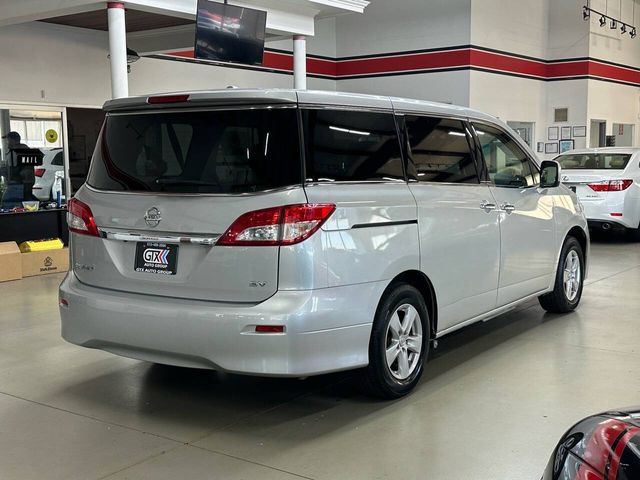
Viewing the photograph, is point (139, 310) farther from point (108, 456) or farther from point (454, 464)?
point (454, 464)

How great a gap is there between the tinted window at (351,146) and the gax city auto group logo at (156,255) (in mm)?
841

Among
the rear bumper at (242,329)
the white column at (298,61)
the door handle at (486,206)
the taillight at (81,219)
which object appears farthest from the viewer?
the white column at (298,61)

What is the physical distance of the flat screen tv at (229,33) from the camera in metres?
8.41

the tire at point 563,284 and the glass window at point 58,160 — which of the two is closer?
the tire at point 563,284

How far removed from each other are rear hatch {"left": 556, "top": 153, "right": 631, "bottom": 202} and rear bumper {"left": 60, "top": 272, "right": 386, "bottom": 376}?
25.7 ft

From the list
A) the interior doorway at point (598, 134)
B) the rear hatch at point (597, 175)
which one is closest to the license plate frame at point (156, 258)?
the rear hatch at point (597, 175)

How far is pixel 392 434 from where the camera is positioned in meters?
3.76

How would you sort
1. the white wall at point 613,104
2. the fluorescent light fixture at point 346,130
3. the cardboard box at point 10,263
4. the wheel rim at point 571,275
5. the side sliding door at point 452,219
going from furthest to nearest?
the white wall at point 613,104
the cardboard box at point 10,263
the wheel rim at point 571,275
the side sliding door at point 452,219
the fluorescent light fixture at point 346,130

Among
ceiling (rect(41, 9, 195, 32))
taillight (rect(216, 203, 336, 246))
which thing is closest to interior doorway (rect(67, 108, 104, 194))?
ceiling (rect(41, 9, 195, 32))

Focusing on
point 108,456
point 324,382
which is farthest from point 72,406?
point 324,382

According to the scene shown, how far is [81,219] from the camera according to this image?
162 inches

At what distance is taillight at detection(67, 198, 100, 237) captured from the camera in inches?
160

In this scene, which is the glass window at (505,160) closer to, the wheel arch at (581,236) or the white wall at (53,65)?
the wheel arch at (581,236)

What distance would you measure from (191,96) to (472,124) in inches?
84.6
